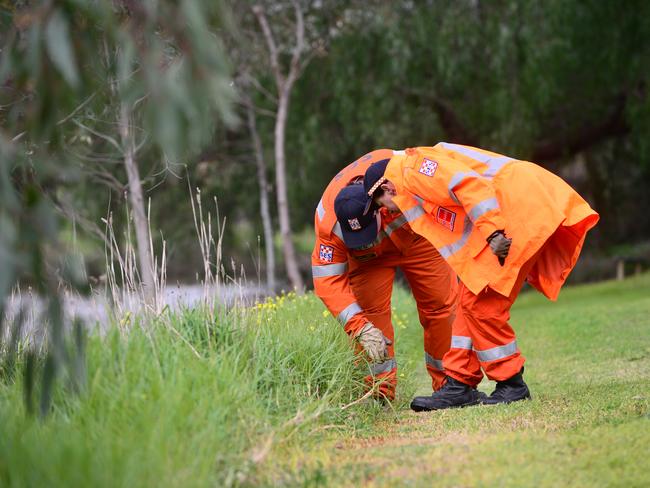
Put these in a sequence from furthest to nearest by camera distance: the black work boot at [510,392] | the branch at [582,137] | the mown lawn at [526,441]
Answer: the branch at [582,137], the black work boot at [510,392], the mown lawn at [526,441]

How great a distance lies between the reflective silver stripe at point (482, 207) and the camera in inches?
A: 209

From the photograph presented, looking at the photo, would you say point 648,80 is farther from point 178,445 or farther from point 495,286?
point 178,445

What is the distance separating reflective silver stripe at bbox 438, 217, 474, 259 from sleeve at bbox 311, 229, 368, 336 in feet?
2.21

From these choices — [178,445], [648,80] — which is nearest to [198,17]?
[178,445]

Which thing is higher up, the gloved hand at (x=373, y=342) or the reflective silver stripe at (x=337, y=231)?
the reflective silver stripe at (x=337, y=231)

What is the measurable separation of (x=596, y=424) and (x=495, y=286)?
3.61 ft

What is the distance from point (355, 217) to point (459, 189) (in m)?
0.69

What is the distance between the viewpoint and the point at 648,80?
51.5 ft

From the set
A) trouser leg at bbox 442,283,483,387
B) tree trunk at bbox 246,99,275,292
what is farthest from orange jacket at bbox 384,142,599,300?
tree trunk at bbox 246,99,275,292

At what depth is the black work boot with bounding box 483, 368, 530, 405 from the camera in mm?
5637

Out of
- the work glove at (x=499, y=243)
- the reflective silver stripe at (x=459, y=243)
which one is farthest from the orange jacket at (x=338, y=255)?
the work glove at (x=499, y=243)

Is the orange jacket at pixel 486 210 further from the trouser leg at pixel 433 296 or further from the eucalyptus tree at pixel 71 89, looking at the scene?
the eucalyptus tree at pixel 71 89

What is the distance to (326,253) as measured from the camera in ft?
19.5

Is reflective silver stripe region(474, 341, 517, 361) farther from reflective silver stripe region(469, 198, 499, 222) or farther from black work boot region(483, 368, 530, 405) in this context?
reflective silver stripe region(469, 198, 499, 222)
